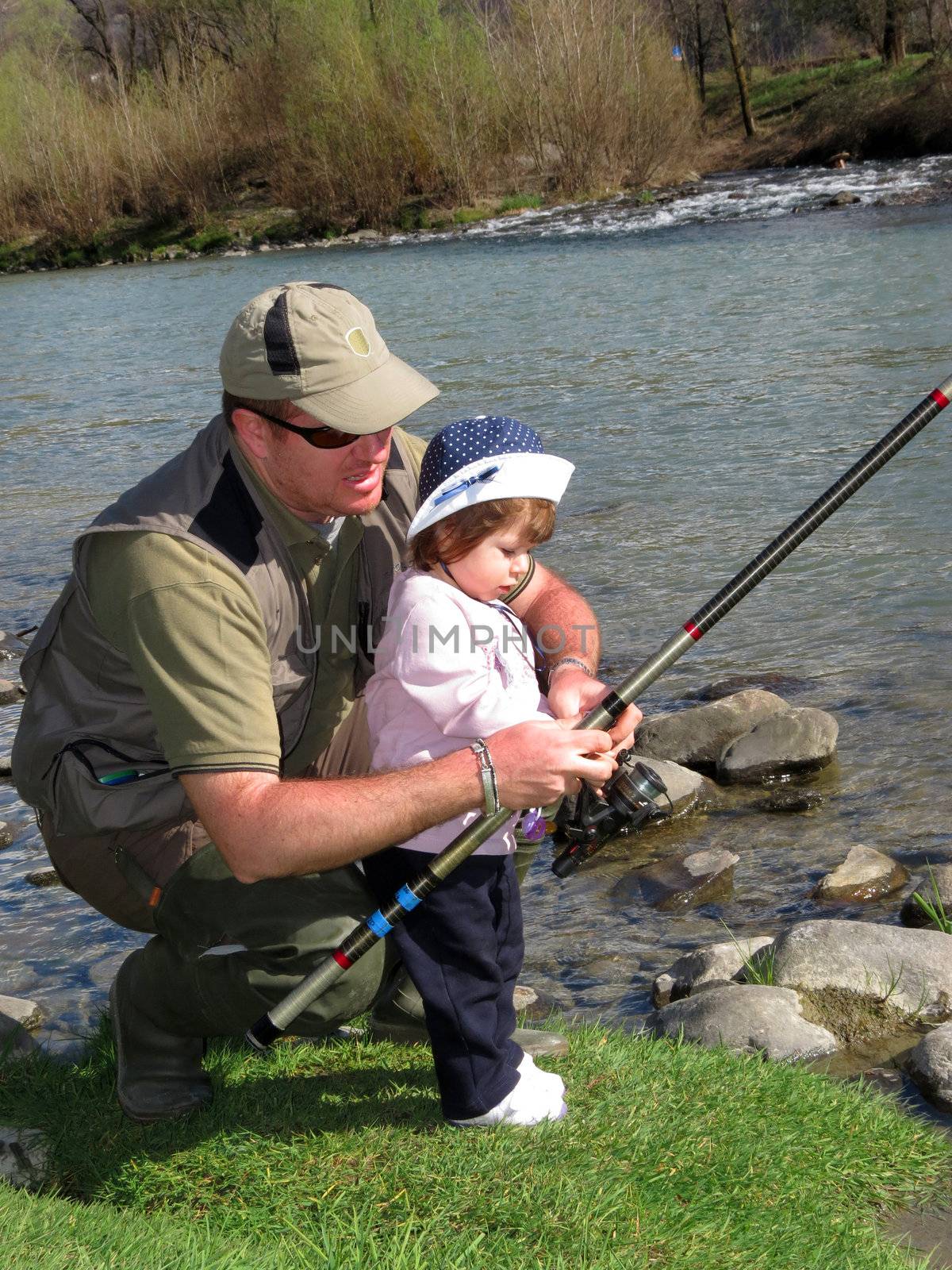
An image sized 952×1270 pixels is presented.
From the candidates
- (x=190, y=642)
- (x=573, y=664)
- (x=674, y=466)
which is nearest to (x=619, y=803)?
(x=573, y=664)

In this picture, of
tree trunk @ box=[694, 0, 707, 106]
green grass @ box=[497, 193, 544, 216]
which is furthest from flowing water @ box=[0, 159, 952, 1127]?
tree trunk @ box=[694, 0, 707, 106]

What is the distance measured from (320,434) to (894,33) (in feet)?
142

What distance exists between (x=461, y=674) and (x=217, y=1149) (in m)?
0.94

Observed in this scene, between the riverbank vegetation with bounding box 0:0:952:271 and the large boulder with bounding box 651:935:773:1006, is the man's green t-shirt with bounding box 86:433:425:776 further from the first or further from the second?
the riverbank vegetation with bounding box 0:0:952:271

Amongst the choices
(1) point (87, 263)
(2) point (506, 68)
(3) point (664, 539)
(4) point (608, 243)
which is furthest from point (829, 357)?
(1) point (87, 263)

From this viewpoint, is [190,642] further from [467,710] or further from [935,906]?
[935,906]

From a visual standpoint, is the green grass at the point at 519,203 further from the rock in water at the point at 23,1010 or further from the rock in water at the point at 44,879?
the rock in water at the point at 23,1010

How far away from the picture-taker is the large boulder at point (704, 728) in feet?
16.1

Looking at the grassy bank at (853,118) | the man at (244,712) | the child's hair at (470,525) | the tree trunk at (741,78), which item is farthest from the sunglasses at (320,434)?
the tree trunk at (741,78)

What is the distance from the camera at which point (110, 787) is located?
255cm

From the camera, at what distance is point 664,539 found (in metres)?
7.74

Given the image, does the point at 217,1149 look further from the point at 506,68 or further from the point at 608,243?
the point at 506,68

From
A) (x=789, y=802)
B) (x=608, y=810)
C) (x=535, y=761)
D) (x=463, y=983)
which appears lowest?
(x=789, y=802)

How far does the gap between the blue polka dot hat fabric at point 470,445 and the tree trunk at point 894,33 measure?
41.8m
